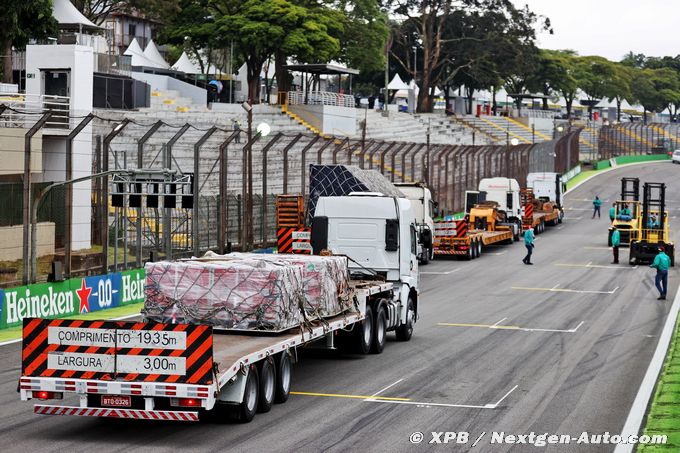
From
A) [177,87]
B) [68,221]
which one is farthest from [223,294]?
[177,87]

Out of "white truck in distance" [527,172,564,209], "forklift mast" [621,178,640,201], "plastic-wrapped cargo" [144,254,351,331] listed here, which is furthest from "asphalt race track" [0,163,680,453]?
"white truck in distance" [527,172,564,209]

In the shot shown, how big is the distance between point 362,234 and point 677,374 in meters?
7.94

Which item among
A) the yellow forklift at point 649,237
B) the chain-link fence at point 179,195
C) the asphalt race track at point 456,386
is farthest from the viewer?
the yellow forklift at point 649,237

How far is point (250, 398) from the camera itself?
17.4m

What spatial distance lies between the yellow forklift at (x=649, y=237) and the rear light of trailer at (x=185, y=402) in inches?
1531

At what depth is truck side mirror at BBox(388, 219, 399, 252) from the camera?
26406 mm

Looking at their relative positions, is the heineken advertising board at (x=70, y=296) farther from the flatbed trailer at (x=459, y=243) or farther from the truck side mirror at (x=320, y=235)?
the flatbed trailer at (x=459, y=243)

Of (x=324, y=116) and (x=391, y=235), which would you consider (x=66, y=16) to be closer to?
(x=324, y=116)

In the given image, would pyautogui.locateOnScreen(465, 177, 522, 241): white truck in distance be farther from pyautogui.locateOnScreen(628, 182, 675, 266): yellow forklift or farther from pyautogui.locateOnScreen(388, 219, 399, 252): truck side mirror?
pyautogui.locateOnScreen(388, 219, 399, 252): truck side mirror

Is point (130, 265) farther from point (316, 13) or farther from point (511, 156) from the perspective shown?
point (316, 13)

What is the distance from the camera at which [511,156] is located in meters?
89.6

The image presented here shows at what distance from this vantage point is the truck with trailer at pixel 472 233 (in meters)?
52.7

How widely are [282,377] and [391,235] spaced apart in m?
8.28

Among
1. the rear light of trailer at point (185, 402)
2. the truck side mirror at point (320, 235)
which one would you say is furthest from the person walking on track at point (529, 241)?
the rear light of trailer at point (185, 402)
